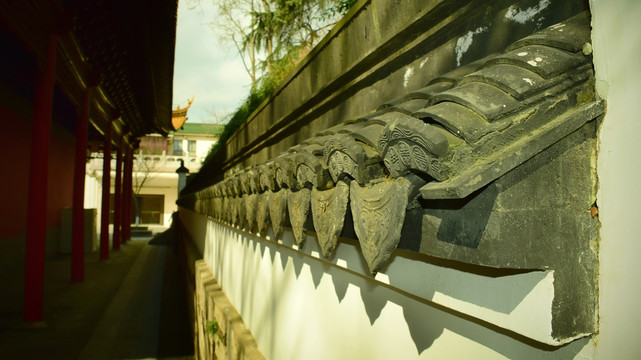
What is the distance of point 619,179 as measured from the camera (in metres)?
0.77

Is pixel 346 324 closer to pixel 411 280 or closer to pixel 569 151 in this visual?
pixel 411 280

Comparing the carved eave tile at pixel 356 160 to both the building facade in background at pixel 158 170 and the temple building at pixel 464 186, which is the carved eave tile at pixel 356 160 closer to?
the temple building at pixel 464 186

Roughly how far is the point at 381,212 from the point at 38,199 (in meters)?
7.30

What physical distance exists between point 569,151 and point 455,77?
16.2 inches

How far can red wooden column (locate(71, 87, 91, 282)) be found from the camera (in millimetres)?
9570

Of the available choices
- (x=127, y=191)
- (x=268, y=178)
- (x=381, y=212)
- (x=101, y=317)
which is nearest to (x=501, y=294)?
(x=381, y=212)

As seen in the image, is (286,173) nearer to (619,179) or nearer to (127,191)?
(619,179)

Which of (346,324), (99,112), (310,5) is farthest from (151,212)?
(346,324)

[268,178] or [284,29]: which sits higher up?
[284,29]

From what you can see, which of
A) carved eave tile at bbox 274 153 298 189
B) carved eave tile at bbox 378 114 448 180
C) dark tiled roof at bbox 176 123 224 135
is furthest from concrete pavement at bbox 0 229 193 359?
dark tiled roof at bbox 176 123 224 135

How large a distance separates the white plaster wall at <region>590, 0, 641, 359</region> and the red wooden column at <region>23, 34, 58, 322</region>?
747cm

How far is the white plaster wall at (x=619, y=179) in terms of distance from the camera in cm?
75

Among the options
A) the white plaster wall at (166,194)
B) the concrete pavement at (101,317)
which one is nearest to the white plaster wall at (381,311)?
the concrete pavement at (101,317)

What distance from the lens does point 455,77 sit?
3.80 feet
